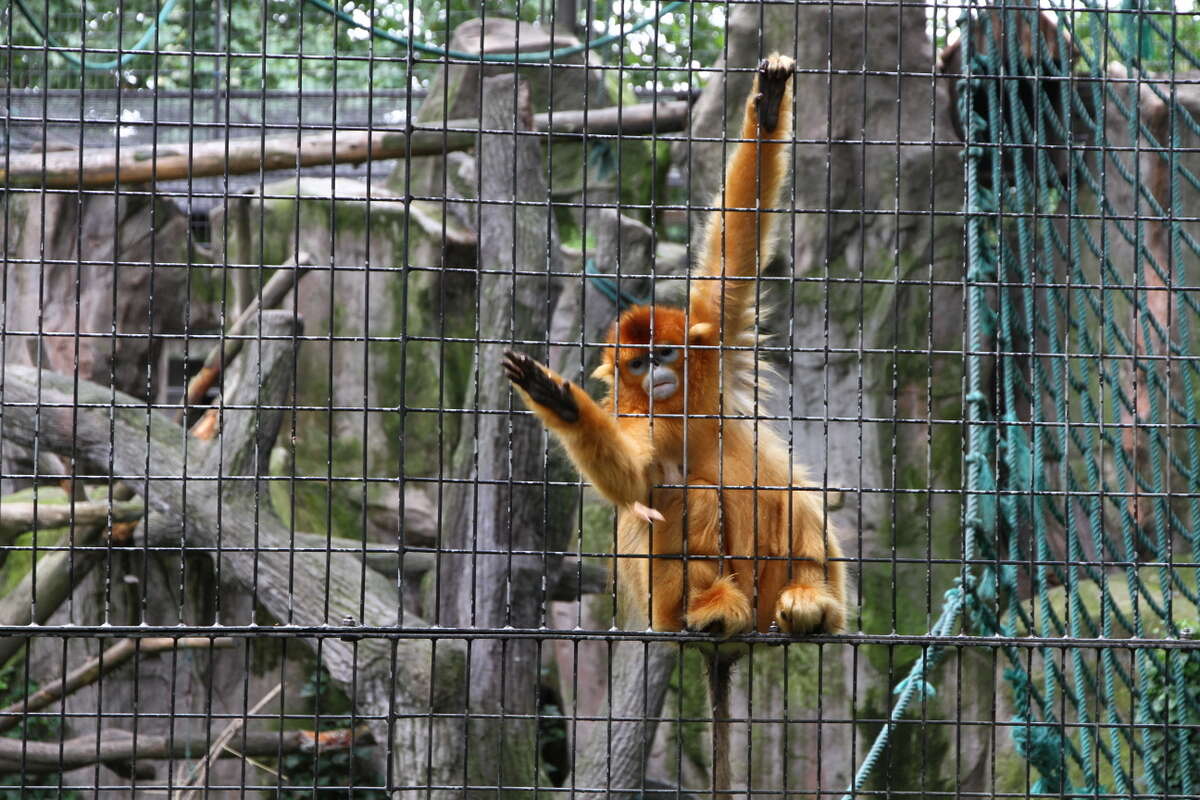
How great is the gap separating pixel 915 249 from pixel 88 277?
6.91 metres

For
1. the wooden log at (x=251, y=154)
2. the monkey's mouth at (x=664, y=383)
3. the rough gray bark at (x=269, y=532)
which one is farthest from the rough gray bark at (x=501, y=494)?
the monkey's mouth at (x=664, y=383)

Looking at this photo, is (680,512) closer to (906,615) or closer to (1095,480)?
(1095,480)

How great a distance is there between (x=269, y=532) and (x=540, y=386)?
3.53 metres

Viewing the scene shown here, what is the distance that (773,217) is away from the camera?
4.45 meters

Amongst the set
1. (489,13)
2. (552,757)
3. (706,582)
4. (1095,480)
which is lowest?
(552,757)

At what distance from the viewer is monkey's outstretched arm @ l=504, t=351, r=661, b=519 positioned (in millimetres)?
3757

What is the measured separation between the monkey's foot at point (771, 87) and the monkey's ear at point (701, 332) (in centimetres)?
66

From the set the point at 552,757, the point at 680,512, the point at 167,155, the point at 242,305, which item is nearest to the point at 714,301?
the point at 680,512

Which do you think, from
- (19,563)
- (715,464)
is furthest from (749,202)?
(19,563)

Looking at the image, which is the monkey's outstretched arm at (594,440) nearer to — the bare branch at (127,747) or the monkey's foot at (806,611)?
the monkey's foot at (806,611)

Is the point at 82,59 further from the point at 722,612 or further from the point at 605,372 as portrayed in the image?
the point at 722,612

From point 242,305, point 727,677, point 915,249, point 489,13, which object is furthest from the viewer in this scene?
point 489,13

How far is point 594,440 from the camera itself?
395cm

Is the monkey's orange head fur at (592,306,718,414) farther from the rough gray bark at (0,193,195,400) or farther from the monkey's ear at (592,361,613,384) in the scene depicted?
the rough gray bark at (0,193,195,400)
